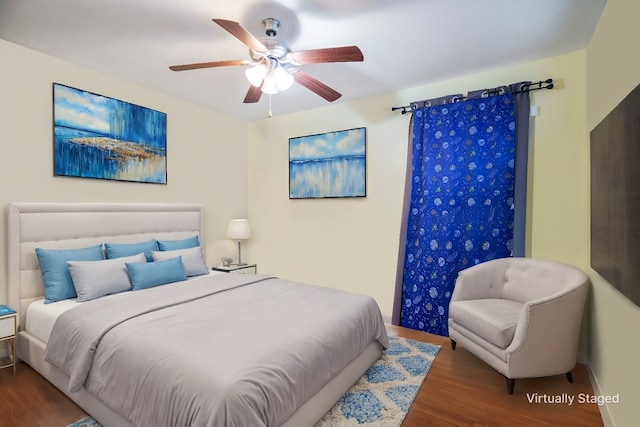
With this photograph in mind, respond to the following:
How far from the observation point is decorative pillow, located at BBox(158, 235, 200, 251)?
3455 millimetres

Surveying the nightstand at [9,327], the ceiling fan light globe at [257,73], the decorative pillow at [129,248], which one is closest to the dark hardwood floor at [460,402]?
the nightstand at [9,327]

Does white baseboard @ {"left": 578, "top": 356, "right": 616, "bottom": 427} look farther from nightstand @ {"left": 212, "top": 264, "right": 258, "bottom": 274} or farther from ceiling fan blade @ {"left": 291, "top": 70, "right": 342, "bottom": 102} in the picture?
nightstand @ {"left": 212, "top": 264, "right": 258, "bottom": 274}

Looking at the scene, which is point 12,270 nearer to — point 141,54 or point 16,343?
point 16,343

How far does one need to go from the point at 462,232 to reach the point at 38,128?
4.01 meters

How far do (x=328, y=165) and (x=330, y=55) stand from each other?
206 cm

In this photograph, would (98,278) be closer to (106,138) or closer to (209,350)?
(106,138)

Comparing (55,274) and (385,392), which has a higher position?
(55,274)

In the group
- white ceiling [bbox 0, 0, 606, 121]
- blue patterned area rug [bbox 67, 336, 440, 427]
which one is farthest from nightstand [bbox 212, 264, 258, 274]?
white ceiling [bbox 0, 0, 606, 121]

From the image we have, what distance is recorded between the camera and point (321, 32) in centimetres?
240

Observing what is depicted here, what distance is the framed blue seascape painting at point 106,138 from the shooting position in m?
2.93

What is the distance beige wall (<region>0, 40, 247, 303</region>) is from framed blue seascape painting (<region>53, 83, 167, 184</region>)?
0.06 metres

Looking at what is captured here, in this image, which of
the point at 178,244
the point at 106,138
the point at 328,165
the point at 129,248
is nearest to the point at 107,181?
the point at 106,138

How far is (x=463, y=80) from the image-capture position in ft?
10.7

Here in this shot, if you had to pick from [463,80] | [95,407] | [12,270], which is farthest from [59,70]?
[463,80]
